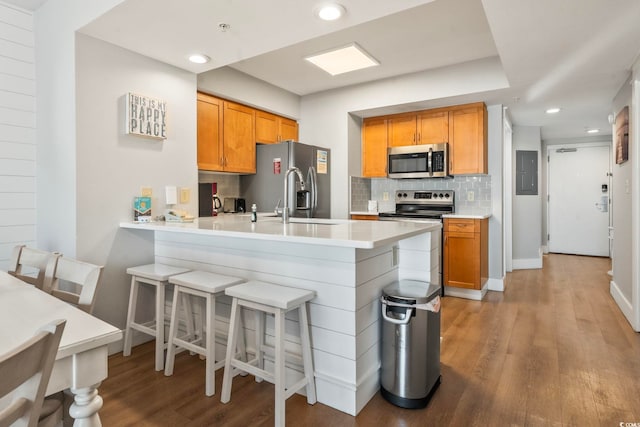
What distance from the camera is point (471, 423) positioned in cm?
178

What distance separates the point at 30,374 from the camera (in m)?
0.67

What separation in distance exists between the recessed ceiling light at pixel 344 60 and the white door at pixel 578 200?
5.27 m

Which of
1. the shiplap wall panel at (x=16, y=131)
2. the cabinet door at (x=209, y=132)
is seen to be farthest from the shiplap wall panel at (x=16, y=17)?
the cabinet door at (x=209, y=132)

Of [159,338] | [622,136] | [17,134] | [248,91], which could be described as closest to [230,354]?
[159,338]

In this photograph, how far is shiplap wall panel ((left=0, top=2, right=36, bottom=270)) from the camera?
8.74 ft

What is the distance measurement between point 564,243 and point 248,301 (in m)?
7.31

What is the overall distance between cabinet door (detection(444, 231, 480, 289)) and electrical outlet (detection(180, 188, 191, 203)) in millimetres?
2843

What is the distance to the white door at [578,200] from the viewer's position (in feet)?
21.9

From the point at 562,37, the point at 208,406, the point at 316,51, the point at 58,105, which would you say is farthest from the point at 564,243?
the point at 58,105

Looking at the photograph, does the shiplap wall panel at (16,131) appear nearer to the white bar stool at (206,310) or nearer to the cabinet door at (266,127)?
the white bar stool at (206,310)

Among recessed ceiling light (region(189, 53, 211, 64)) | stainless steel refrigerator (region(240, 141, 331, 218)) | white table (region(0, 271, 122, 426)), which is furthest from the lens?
stainless steel refrigerator (region(240, 141, 331, 218))

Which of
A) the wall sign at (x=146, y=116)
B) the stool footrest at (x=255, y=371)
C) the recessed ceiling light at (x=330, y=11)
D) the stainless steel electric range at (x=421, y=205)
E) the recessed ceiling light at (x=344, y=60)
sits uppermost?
the recessed ceiling light at (x=344, y=60)

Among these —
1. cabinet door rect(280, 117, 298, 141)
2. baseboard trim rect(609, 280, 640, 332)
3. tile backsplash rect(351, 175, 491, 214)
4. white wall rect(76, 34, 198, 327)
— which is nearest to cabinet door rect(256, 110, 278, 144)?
cabinet door rect(280, 117, 298, 141)

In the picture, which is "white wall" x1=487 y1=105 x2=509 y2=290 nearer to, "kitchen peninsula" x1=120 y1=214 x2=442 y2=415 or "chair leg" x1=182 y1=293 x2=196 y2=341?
"kitchen peninsula" x1=120 y1=214 x2=442 y2=415
